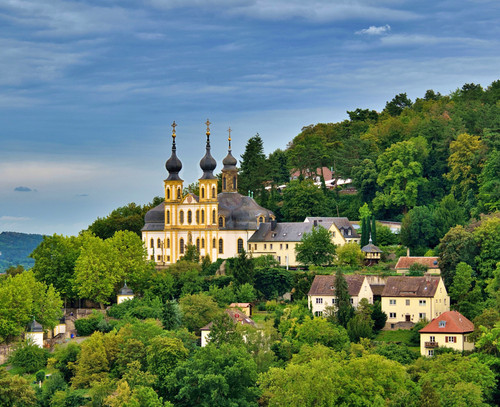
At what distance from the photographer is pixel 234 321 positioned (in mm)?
78500

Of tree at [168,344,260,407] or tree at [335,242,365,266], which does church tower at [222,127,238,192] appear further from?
tree at [168,344,260,407]

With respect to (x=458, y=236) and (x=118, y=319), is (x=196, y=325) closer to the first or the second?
(x=118, y=319)

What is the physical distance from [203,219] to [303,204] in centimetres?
909

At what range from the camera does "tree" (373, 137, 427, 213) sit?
332 feet

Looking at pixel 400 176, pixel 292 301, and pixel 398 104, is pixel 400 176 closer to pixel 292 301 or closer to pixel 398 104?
pixel 292 301

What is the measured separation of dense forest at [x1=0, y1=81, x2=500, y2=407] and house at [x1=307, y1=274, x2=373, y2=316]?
75 centimetres

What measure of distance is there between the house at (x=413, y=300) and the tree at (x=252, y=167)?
2926cm

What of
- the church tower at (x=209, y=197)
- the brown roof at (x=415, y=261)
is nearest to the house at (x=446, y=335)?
the brown roof at (x=415, y=261)

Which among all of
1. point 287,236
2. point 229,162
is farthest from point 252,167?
point 287,236

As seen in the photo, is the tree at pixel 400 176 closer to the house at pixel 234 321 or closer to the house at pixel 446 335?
the house at pixel 234 321

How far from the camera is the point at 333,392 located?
66.5m

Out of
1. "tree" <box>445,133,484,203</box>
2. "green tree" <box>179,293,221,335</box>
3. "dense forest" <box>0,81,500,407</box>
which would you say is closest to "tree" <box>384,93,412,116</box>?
"dense forest" <box>0,81,500,407</box>

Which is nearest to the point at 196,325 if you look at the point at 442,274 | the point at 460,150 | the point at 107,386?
the point at 107,386

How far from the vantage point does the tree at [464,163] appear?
321ft
